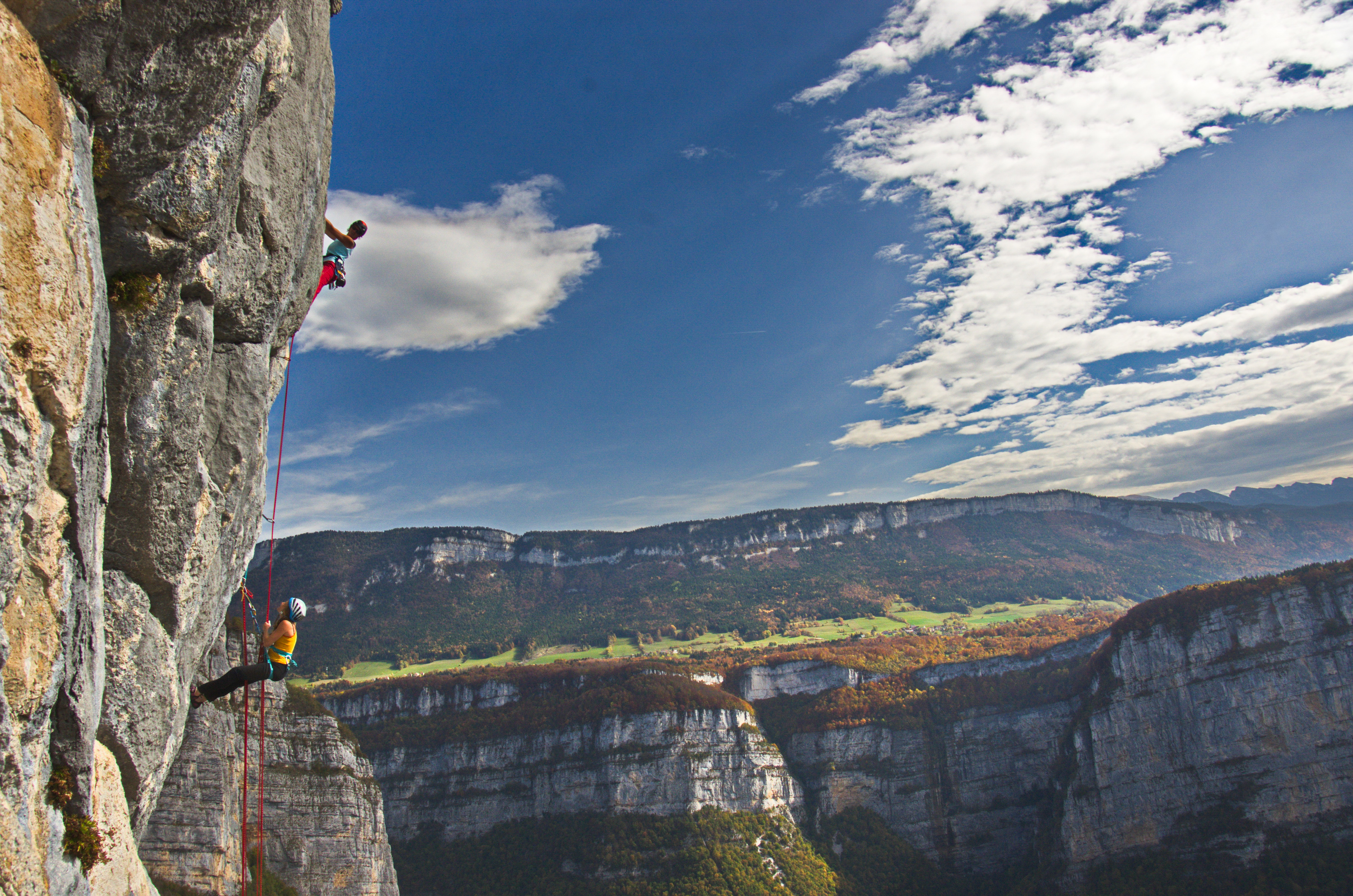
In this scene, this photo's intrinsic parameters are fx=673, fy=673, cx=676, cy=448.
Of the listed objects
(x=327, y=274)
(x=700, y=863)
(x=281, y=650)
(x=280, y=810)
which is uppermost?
(x=327, y=274)

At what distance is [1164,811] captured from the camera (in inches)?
2413

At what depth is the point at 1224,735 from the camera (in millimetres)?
60312

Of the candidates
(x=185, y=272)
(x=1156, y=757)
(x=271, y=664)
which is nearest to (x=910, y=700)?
(x=1156, y=757)

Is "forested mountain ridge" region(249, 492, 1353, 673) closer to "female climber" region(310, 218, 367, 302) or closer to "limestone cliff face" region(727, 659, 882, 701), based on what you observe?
"limestone cliff face" region(727, 659, 882, 701)

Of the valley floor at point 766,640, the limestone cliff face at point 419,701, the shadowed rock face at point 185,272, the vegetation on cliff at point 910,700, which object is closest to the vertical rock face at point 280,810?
the shadowed rock face at point 185,272

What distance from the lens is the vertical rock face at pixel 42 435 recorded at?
6.41m

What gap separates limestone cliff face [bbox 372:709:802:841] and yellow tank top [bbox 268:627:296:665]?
71.9 metres

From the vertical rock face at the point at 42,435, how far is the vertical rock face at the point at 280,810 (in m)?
34.8

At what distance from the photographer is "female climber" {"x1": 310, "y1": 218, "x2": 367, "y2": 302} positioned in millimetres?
15008

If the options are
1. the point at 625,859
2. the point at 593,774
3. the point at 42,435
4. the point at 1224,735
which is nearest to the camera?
the point at 42,435

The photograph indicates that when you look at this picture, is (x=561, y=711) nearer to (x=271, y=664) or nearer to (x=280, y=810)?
(x=280, y=810)

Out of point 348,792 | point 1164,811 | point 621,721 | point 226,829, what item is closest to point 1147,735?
point 1164,811

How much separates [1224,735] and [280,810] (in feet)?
252

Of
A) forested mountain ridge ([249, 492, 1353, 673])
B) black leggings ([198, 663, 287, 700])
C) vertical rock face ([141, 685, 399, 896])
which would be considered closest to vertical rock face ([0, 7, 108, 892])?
black leggings ([198, 663, 287, 700])
